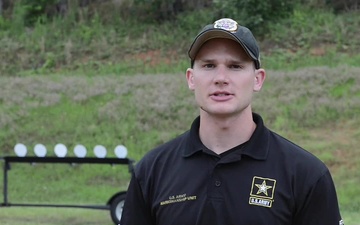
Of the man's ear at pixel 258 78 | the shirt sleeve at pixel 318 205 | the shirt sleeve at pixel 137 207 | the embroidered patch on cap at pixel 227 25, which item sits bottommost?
the shirt sleeve at pixel 137 207

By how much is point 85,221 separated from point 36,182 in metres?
4.47

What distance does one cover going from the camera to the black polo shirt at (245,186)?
2559 mm

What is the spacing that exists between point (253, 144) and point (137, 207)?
0.46 meters

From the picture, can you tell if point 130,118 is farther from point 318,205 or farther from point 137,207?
point 318,205

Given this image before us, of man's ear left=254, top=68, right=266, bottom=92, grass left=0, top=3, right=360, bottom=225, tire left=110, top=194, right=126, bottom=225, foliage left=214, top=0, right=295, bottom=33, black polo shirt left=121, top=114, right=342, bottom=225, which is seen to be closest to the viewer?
black polo shirt left=121, top=114, right=342, bottom=225

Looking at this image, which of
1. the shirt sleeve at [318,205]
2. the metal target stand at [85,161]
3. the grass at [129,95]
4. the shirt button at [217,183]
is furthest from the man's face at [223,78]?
the grass at [129,95]

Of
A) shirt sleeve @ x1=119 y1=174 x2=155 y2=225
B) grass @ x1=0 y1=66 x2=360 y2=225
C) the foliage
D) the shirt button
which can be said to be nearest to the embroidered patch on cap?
the shirt button

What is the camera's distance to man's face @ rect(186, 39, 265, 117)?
2605 millimetres

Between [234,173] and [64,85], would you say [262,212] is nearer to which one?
[234,173]

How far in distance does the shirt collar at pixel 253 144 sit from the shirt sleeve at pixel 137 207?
218mm

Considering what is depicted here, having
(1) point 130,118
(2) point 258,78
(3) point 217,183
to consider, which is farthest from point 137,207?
(1) point 130,118

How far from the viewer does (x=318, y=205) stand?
102 inches

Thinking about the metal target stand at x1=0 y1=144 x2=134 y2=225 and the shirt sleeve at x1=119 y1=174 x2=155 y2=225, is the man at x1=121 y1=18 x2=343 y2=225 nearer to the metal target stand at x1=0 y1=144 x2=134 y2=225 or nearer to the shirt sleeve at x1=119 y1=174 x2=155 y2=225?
the shirt sleeve at x1=119 y1=174 x2=155 y2=225

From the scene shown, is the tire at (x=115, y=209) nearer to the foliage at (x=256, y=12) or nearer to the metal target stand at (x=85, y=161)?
the metal target stand at (x=85, y=161)
